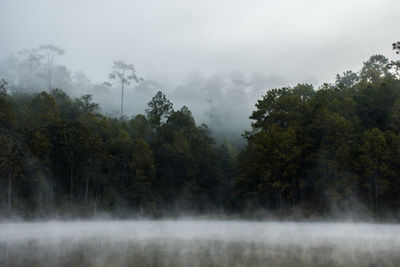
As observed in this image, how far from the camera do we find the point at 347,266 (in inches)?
629

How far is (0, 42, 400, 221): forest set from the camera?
46719 millimetres

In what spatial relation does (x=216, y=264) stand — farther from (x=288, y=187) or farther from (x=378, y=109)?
(x=378, y=109)

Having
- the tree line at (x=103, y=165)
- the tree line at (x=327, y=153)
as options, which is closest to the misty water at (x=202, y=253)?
the tree line at (x=327, y=153)

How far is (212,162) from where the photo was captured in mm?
68812

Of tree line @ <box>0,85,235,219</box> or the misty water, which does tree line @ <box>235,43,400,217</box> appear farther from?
the misty water

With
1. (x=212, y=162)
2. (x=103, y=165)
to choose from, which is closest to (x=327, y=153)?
(x=212, y=162)

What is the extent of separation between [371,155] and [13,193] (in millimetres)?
45262

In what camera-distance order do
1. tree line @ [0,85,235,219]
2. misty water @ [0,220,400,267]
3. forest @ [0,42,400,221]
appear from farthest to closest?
tree line @ [0,85,235,219] < forest @ [0,42,400,221] < misty water @ [0,220,400,267]

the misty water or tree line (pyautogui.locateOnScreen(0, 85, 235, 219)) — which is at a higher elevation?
tree line (pyautogui.locateOnScreen(0, 85, 235, 219))

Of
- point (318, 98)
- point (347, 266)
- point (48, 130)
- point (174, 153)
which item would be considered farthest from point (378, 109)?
point (48, 130)

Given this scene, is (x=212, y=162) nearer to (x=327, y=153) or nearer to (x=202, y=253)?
(x=327, y=153)

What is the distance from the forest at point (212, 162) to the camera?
4672 centimetres

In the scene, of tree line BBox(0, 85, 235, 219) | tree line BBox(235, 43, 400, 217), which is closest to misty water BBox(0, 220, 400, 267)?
tree line BBox(235, 43, 400, 217)

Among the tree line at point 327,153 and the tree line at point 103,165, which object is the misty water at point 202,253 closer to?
the tree line at point 327,153
